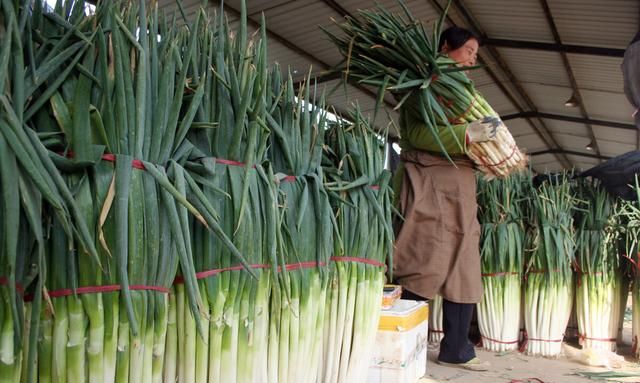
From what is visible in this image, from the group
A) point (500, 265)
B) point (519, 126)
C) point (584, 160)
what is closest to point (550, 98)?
point (519, 126)

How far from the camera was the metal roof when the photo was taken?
6532 millimetres

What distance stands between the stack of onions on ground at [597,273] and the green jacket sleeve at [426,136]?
1.56 metres

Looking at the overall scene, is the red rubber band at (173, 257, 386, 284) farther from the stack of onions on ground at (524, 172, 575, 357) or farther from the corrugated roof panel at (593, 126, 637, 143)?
the corrugated roof panel at (593, 126, 637, 143)

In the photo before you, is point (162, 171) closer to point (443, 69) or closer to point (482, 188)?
point (443, 69)

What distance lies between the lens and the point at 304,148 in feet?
5.66

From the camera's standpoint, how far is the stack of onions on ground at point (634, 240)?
3623mm

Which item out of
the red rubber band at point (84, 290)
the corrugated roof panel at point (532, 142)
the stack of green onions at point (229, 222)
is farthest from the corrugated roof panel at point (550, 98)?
the red rubber band at point (84, 290)

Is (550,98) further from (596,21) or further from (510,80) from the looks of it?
(596,21)

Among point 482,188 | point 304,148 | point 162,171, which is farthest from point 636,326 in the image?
point 162,171

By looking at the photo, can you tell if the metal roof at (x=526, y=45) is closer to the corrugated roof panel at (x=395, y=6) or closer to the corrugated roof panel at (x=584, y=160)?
the corrugated roof panel at (x=395, y=6)

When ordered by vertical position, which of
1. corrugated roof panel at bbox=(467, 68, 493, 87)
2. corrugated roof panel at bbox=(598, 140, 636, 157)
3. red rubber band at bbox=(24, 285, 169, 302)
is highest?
corrugated roof panel at bbox=(467, 68, 493, 87)

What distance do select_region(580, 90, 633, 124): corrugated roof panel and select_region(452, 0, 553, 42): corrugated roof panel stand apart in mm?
2654

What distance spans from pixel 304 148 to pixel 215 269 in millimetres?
548

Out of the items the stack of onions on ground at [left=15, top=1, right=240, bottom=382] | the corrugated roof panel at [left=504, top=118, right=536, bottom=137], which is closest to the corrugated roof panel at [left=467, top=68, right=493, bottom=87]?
the corrugated roof panel at [left=504, top=118, right=536, bottom=137]
